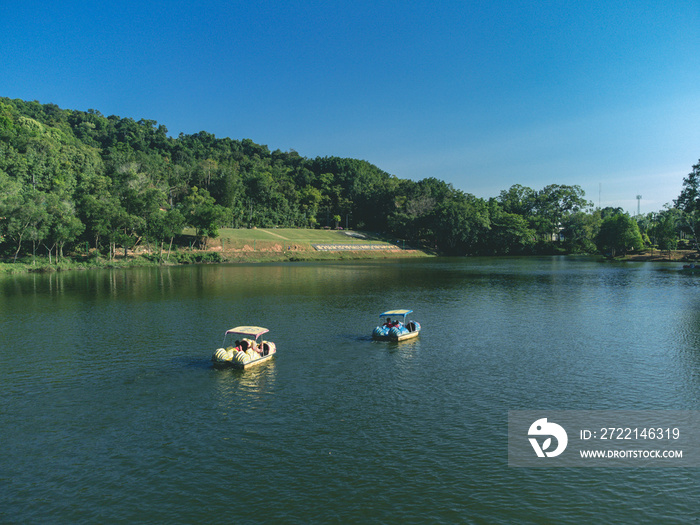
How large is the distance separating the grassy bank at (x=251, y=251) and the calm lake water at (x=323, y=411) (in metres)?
62.9

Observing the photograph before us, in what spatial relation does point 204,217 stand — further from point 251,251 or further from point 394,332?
point 394,332

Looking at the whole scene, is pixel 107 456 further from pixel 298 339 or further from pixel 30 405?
pixel 298 339

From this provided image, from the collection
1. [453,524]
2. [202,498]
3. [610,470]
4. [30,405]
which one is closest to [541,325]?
[610,470]

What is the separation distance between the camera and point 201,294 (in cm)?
6450

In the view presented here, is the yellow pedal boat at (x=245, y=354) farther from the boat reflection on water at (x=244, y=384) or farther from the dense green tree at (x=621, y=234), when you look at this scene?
the dense green tree at (x=621, y=234)

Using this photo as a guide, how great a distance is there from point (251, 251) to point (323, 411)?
12890 cm

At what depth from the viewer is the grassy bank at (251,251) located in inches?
4194

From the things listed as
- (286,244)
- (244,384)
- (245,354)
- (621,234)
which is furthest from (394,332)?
(621,234)

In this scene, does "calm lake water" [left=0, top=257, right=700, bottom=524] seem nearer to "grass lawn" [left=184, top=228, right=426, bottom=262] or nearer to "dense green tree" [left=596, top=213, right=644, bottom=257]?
"grass lawn" [left=184, top=228, right=426, bottom=262]

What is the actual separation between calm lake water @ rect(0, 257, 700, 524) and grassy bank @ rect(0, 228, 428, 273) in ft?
206

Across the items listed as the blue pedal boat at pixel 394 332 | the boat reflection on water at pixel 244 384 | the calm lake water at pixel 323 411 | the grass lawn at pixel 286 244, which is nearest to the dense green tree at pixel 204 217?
the grass lawn at pixel 286 244

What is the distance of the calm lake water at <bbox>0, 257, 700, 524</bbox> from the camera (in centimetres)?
1520

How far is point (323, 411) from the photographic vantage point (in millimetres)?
22750

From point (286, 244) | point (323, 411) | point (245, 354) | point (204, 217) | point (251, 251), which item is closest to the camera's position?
point (323, 411)
